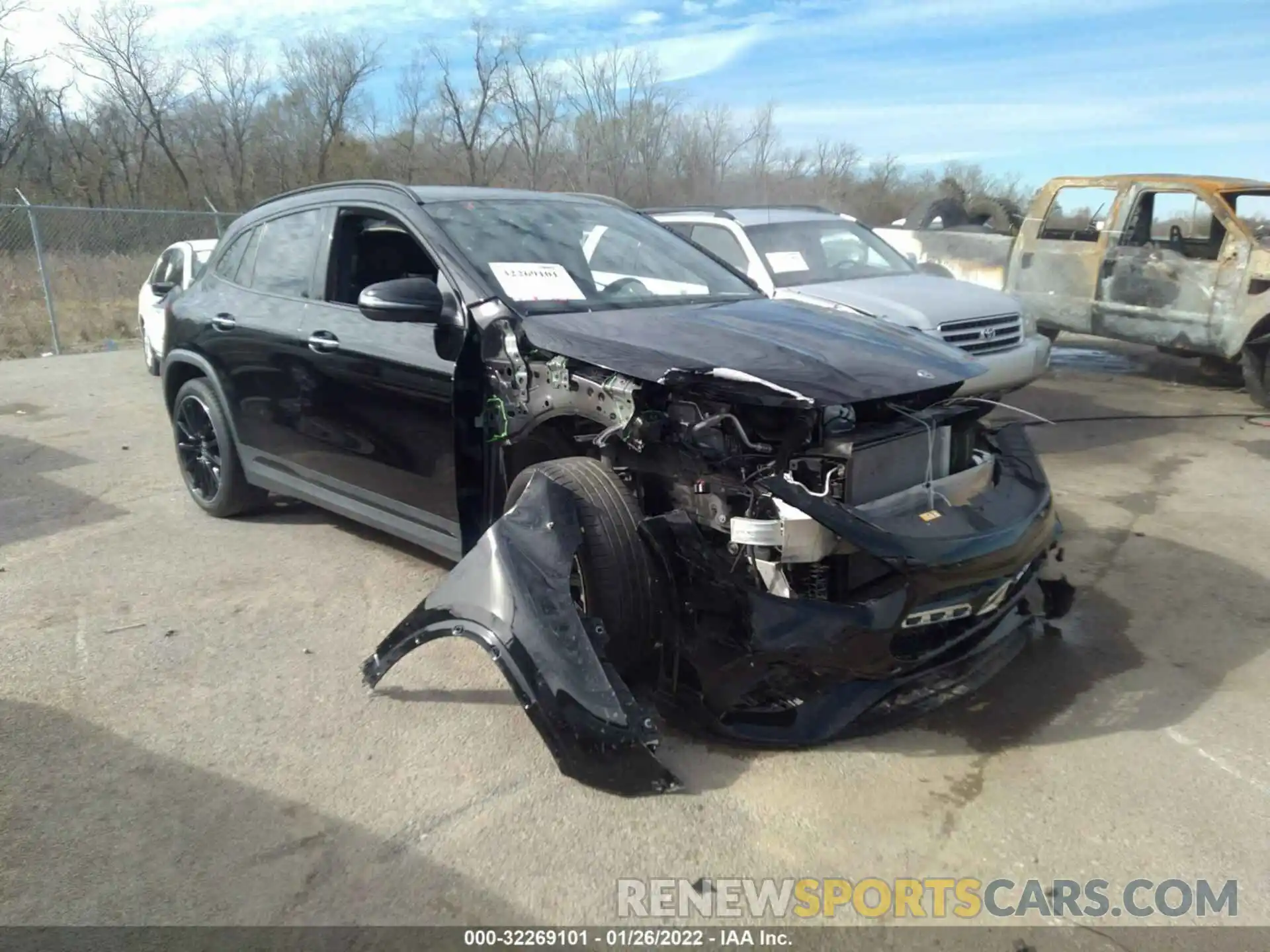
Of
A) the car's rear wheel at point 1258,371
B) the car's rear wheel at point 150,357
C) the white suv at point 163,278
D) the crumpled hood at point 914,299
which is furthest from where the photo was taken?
the car's rear wheel at point 150,357

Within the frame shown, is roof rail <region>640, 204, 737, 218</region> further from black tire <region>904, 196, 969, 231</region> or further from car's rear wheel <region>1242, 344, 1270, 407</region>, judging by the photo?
black tire <region>904, 196, 969, 231</region>

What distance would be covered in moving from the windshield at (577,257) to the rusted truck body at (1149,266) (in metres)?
5.65

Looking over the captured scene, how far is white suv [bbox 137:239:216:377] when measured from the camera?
1053cm

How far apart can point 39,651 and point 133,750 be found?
3.72 ft

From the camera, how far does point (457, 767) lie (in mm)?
3213

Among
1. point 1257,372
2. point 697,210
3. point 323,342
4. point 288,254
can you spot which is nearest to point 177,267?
point 697,210

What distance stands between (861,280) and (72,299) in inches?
570

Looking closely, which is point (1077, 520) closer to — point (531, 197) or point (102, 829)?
point (531, 197)

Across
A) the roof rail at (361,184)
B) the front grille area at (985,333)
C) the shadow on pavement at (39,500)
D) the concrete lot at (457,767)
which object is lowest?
the shadow on pavement at (39,500)

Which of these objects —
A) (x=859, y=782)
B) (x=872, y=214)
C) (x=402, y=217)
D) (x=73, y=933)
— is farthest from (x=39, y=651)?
(x=872, y=214)

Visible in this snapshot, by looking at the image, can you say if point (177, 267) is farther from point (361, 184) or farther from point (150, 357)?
point (361, 184)

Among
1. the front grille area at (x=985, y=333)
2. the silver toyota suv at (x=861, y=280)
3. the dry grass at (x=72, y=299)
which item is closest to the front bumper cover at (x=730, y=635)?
the silver toyota suv at (x=861, y=280)

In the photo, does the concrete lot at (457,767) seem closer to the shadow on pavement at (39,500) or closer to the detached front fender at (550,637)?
the detached front fender at (550,637)

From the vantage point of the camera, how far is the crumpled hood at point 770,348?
124 inches
